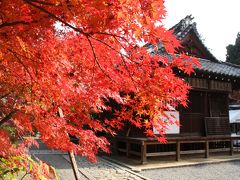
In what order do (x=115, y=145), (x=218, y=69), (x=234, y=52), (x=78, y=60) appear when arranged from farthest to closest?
(x=234, y=52), (x=115, y=145), (x=218, y=69), (x=78, y=60)

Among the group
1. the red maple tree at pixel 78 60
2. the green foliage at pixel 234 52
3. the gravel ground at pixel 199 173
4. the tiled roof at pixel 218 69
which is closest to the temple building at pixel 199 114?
the tiled roof at pixel 218 69

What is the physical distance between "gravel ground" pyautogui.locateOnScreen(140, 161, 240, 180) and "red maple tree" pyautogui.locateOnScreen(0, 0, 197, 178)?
4.42 metres

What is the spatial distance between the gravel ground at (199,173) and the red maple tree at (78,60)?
14.5 feet

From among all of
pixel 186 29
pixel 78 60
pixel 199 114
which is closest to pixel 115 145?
pixel 199 114

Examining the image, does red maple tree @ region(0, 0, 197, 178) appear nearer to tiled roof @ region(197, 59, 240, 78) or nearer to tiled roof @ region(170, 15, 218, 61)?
tiled roof @ region(197, 59, 240, 78)

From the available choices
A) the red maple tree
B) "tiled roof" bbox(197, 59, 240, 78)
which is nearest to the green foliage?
"tiled roof" bbox(197, 59, 240, 78)

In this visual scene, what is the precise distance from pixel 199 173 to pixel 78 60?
781 centimetres

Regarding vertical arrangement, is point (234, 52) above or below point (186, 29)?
above

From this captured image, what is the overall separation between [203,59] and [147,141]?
277 inches

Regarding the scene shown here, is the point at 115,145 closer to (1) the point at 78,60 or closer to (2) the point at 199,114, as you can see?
(2) the point at 199,114

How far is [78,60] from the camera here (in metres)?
4.59

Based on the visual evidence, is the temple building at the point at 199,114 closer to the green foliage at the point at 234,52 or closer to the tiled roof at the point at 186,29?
the tiled roof at the point at 186,29

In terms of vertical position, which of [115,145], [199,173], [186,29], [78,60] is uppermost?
[186,29]

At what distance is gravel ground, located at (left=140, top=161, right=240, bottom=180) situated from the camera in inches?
377
